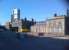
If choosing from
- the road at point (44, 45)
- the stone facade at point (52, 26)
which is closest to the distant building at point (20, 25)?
the stone facade at point (52, 26)

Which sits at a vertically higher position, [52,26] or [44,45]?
[52,26]

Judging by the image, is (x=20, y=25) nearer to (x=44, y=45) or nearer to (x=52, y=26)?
(x=52, y=26)

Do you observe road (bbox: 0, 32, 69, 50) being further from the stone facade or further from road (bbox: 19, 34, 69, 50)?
the stone facade

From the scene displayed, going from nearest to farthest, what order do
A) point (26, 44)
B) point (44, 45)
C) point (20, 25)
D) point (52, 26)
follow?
1. point (44, 45)
2. point (26, 44)
3. point (20, 25)
4. point (52, 26)

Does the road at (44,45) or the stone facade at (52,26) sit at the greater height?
the stone facade at (52,26)

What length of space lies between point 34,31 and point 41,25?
2.48 ft

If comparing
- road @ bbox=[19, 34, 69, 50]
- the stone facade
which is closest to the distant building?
the stone facade

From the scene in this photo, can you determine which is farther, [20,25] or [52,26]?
[52,26]

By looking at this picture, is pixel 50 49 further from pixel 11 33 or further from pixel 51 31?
pixel 51 31

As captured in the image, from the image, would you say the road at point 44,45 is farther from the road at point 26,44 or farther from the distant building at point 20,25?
the distant building at point 20,25

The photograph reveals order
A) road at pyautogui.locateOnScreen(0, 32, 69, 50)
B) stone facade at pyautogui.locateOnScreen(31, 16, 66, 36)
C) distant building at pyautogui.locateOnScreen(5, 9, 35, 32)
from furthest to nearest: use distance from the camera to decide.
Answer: stone facade at pyautogui.locateOnScreen(31, 16, 66, 36), distant building at pyautogui.locateOnScreen(5, 9, 35, 32), road at pyautogui.locateOnScreen(0, 32, 69, 50)

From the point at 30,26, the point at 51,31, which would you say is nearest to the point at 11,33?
the point at 30,26

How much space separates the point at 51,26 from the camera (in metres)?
18.6

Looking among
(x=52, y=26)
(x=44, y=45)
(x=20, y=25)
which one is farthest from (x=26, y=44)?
(x=52, y=26)
